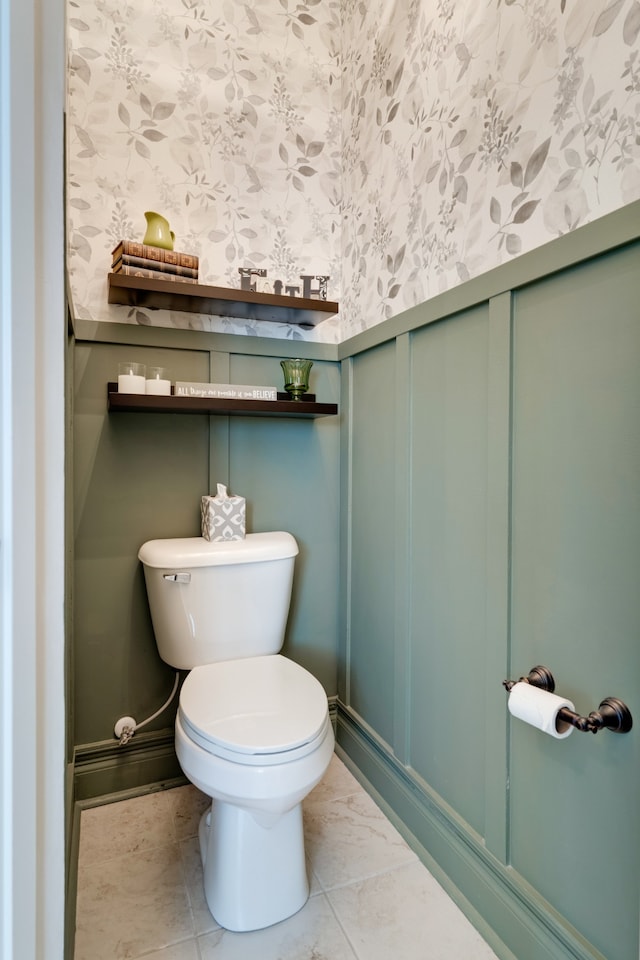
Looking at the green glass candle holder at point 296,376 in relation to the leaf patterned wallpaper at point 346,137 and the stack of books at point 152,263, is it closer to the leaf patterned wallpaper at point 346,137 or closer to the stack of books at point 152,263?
the leaf patterned wallpaper at point 346,137

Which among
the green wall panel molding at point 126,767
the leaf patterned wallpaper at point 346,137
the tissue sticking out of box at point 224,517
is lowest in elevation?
the green wall panel molding at point 126,767

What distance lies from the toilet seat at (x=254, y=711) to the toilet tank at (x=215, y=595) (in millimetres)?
79

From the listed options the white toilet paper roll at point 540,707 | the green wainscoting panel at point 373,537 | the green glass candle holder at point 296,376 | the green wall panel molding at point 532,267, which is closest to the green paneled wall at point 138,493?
the green glass candle holder at point 296,376

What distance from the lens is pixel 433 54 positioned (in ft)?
4.55

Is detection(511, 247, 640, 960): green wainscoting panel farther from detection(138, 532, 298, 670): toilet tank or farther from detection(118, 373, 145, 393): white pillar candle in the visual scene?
detection(118, 373, 145, 393): white pillar candle

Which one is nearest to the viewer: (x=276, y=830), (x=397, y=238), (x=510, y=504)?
(x=510, y=504)

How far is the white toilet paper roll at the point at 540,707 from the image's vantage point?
940 mm

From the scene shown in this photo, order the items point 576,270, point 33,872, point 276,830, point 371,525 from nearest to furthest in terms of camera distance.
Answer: point 33,872 → point 576,270 → point 276,830 → point 371,525

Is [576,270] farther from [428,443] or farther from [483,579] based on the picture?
[483,579]

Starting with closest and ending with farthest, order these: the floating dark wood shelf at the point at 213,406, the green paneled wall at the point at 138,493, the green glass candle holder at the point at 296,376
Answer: the floating dark wood shelf at the point at 213,406, the green paneled wall at the point at 138,493, the green glass candle holder at the point at 296,376

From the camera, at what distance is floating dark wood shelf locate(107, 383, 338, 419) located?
4.91 ft

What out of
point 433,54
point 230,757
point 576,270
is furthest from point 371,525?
point 433,54

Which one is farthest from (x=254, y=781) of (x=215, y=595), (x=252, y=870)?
(x=215, y=595)

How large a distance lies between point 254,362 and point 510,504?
3.43 ft
